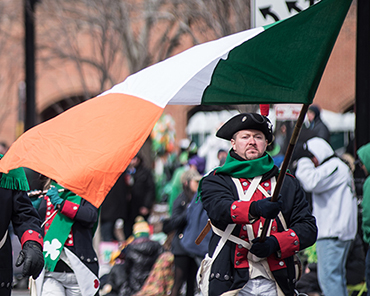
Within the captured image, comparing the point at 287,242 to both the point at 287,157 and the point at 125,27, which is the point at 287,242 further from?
the point at 125,27

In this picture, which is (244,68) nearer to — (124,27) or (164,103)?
(164,103)

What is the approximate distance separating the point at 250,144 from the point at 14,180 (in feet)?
4.63

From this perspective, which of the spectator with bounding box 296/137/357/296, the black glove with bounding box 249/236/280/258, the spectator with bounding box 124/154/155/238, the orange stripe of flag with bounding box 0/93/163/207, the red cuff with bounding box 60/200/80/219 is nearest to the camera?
the orange stripe of flag with bounding box 0/93/163/207

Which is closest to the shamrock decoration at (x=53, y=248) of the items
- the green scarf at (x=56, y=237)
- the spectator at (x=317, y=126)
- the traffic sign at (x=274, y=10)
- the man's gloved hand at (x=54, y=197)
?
the green scarf at (x=56, y=237)

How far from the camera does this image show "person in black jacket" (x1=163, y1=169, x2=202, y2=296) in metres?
7.41

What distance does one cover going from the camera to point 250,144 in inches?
160

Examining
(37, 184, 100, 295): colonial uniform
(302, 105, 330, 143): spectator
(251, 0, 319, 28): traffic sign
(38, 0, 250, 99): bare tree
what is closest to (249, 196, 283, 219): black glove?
(37, 184, 100, 295): colonial uniform

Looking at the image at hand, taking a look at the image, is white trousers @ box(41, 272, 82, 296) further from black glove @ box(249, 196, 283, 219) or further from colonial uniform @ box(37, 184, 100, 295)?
black glove @ box(249, 196, 283, 219)

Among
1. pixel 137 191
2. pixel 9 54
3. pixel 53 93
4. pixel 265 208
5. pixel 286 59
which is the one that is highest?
pixel 9 54

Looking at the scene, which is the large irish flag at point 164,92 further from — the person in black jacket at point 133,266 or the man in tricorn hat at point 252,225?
the person in black jacket at point 133,266

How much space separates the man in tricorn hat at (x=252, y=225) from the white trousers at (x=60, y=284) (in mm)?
1491

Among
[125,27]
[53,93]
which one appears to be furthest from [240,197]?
[53,93]

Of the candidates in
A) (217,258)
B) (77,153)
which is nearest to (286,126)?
(217,258)

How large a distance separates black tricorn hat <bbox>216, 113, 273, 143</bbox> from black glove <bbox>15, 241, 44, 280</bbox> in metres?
1.30
